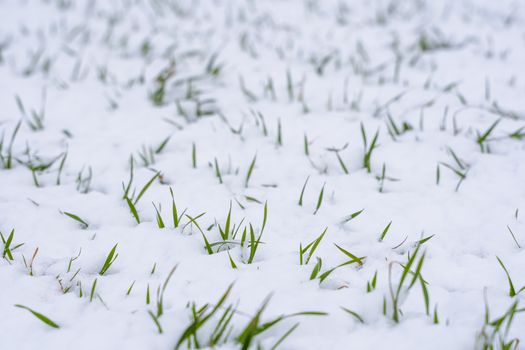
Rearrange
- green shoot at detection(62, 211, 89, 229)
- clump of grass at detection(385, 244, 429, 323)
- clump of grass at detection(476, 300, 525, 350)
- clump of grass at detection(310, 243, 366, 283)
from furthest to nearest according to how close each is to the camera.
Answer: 1. green shoot at detection(62, 211, 89, 229)
2. clump of grass at detection(310, 243, 366, 283)
3. clump of grass at detection(385, 244, 429, 323)
4. clump of grass at detection(476, 300, 525, 350)

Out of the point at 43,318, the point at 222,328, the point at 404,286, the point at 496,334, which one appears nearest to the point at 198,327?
the point at 222,328

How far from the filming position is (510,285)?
3.73 ft

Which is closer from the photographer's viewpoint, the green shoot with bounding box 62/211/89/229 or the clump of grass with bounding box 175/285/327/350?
the clump of grass with bounding box 175/285/327/350

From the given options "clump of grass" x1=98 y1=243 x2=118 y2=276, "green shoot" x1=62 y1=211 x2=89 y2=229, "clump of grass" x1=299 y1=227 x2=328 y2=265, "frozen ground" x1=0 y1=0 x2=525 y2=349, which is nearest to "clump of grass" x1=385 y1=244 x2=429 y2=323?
"frozen ground" x1=0 y1=0 x2=525 y2=349

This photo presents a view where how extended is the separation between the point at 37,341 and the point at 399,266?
3.36 ft

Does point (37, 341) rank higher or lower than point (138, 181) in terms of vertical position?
lower

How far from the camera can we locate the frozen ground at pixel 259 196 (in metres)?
1.09

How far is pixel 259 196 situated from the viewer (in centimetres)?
162

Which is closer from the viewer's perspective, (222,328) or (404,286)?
(222,328)

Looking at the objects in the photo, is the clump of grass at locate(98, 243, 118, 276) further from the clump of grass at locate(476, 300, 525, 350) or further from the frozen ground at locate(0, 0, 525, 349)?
the clump of grass at locate(476, 300, 525, 350)

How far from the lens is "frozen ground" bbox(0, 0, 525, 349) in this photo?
Answer: 1.09 meters

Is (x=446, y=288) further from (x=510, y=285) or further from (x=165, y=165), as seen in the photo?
(x=165, y=165)

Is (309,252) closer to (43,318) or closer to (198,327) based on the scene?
(198,327)

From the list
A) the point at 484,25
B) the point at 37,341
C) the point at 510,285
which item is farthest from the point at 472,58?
the point at 37,341
